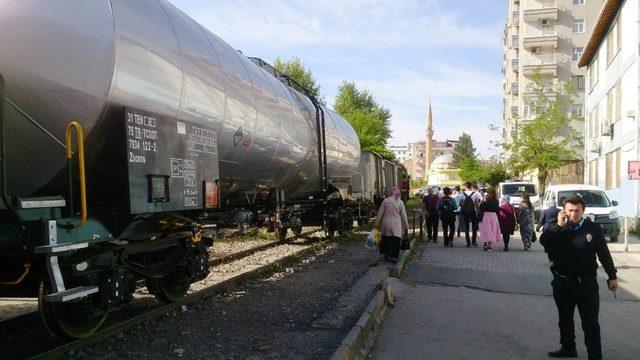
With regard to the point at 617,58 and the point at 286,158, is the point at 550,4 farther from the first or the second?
the point at 286,158

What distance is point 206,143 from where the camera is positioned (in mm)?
6383

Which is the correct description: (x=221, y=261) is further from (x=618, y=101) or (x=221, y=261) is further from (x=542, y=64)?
(x=542, y=64)

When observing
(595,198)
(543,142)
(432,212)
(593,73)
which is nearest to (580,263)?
(432,212)

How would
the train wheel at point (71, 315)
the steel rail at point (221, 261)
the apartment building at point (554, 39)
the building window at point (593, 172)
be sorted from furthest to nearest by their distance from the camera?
the apartment building at point (554, 39), the building window at point (593, 172), the steel rail at point (221, 261), the train wheel at point (71, 315)

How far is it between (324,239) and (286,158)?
6327 millimetres

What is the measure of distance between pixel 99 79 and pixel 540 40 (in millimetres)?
57074

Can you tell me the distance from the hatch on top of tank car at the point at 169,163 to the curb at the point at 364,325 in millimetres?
2127

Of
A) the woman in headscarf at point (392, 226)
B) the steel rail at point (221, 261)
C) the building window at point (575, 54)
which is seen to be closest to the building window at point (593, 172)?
the steel rail at point (221, 261)

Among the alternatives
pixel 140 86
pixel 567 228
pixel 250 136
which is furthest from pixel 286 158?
pixel 567 228

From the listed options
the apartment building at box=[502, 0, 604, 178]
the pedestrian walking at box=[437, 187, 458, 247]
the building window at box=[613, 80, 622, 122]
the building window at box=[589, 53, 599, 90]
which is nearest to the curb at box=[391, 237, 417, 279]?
the pedestrian walking at box=[437, 187, 458, 247]

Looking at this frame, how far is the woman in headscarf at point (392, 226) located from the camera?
37.8 feet

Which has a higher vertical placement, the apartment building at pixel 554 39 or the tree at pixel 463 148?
the apartment building at pixel 554 39

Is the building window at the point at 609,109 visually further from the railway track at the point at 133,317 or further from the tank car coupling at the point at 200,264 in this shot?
the tank car coupling at the point at 200,264

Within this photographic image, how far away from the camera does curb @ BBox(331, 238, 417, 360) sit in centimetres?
500
